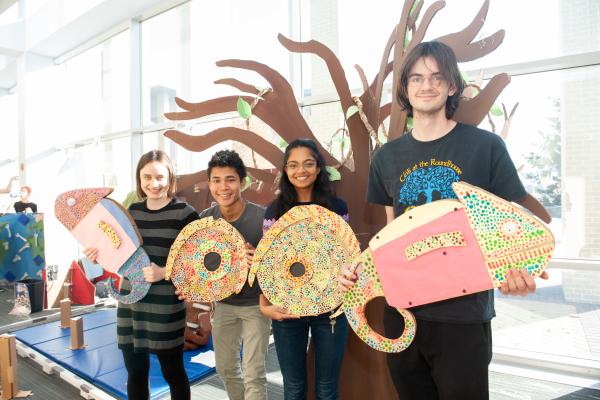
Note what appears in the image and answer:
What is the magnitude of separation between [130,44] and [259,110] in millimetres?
4643

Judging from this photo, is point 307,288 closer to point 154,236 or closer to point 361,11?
point 154,236

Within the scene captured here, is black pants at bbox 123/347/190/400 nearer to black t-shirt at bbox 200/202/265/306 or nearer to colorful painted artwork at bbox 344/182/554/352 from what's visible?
black t-shirt at bbox 200/202/265/306

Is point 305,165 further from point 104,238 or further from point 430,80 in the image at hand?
point 104,238

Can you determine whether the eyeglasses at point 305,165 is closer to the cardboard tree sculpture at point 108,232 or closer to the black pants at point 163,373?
the cardboard tree sculpture at point 108,232

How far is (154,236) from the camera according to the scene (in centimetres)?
171

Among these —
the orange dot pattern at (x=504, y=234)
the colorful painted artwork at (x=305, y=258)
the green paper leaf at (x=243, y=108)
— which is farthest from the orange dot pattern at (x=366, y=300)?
the green paper leaf at (x=243, y=108)

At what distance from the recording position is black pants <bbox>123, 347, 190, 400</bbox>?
1694 millimetres

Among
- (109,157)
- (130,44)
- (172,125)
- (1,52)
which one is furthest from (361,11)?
(1,52)

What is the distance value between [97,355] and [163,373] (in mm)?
1645

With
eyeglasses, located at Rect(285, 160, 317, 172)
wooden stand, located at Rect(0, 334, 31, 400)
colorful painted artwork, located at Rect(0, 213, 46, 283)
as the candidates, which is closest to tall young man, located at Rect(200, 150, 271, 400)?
eyeglasses, located at Rect(285, 160, 317, 172)

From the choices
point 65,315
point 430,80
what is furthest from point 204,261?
point 65,315

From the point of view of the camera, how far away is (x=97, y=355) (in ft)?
9.75

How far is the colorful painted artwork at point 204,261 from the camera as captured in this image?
5.18 ft

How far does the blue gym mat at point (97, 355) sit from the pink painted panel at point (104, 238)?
3.88 ft
